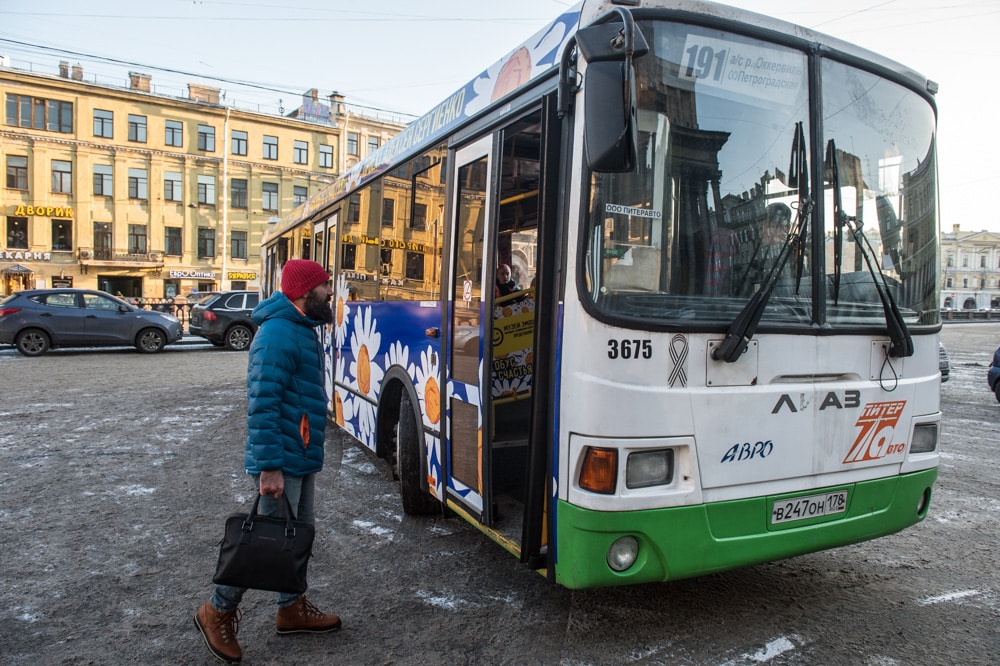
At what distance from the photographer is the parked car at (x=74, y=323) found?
1731 centimetres

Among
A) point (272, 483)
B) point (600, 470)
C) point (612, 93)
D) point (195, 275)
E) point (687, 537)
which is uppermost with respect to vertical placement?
point (195, 275)

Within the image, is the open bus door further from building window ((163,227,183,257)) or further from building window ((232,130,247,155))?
building window ((232,130,247,155))

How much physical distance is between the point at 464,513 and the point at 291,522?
4.24 ft

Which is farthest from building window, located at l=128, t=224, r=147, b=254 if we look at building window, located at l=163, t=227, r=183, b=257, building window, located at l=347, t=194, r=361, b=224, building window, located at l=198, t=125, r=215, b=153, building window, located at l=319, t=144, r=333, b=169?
building window, located at l=347, t=194, r=361, b=224

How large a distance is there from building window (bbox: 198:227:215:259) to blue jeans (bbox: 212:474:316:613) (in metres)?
48.4

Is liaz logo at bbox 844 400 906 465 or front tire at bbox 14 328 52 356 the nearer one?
liaz logo at bbox 844 400 906 465

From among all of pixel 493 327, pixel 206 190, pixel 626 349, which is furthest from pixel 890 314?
pixel 206 190

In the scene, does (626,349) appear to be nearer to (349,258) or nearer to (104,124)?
(349,258)

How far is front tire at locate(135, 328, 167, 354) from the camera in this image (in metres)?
18.6

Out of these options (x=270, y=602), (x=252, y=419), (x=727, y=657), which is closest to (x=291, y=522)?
(x=252, y=419)

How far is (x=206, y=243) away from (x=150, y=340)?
104 ft

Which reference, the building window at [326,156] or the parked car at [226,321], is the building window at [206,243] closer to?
the building window at [326,156]

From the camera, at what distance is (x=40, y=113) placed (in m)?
43.6

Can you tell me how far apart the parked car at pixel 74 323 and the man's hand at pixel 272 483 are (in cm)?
1682
